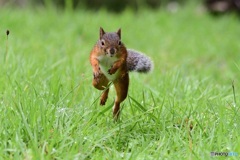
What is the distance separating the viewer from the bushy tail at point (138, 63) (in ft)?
11.2

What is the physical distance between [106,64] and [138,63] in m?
0.30

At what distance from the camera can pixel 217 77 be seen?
20.7ft

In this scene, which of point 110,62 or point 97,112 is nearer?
point 110,62

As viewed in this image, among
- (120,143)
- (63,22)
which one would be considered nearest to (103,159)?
(120,143)

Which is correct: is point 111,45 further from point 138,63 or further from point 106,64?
point 138,63

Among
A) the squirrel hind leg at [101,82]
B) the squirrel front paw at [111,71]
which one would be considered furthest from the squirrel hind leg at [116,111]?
the squirrel front paw at [111,71]

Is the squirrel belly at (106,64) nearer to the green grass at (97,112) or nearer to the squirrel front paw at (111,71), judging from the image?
the squirrel front paw at (111,71)

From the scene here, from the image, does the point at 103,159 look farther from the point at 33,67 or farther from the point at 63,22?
the point at 63,22

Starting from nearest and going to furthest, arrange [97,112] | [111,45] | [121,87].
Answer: [111,45] < [121,87] < [97,112]

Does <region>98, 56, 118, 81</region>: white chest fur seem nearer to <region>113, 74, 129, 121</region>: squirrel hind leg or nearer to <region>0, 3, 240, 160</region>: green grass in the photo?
<region>113, 74, 129, 121</region>: squirrel hind leg

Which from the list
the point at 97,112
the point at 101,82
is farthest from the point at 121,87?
Answer: the point at 97,112

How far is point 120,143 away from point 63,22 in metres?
5.18

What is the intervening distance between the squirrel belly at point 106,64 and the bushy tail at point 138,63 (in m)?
0.20

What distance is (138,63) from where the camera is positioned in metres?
3.46
